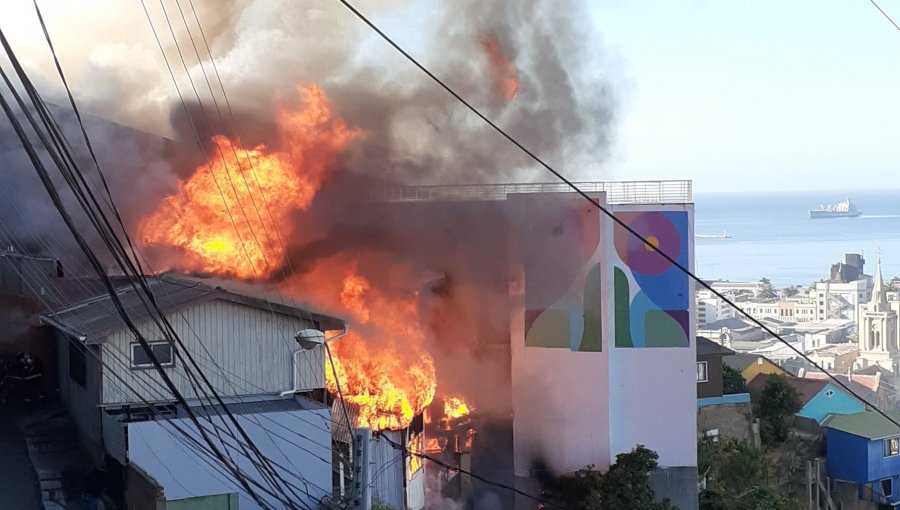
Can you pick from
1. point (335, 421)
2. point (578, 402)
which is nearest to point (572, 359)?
point (578, 402)

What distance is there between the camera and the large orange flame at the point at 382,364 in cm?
1892

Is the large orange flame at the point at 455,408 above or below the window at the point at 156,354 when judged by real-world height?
below

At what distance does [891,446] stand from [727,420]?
24.9 feet

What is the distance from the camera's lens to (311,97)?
24297 mm

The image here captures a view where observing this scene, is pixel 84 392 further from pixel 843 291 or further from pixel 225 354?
pixel 843 291

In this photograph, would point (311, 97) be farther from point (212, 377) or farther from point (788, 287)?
point (788, 287)

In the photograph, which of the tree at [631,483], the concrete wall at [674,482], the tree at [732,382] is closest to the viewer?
the tree at [631,483]

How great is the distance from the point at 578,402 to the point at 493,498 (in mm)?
3065

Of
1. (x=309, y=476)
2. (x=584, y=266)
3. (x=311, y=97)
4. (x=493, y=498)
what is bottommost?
(x=493, y=498)

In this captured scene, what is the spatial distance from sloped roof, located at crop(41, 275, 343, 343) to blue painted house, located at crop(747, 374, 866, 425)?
846 inches

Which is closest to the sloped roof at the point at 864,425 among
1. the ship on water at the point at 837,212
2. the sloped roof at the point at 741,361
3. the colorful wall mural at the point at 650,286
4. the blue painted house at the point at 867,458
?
the blue painted house at the point at 867,458

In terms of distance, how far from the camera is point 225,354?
15.0m

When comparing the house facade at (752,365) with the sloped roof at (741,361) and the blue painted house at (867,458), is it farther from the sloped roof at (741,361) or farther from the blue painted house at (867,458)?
the blue painted house at (867,458)

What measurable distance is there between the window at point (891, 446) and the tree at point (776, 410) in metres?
2.97
